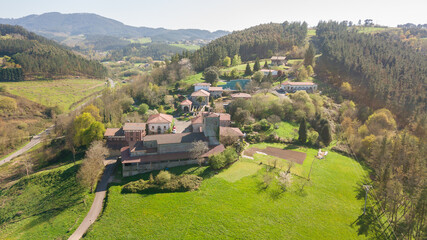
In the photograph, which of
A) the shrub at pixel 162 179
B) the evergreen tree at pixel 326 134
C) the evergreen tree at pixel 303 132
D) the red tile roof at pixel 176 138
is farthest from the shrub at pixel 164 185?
the evergreen tree at pixel 326 134

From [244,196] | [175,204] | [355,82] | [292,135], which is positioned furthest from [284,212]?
[355,82]

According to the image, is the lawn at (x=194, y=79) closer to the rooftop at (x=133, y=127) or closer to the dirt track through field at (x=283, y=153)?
the rooftop at (x=133, y=127)

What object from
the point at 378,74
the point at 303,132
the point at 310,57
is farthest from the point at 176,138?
the point at 310,57

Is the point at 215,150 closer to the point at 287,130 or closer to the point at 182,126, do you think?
the point at 182,126

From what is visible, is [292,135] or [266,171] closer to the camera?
[266,171]

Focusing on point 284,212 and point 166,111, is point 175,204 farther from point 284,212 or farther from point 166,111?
point 166,111

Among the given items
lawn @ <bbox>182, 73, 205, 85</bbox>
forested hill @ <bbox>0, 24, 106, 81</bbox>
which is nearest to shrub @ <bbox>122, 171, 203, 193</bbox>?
lawn @ <bbox>182, 73, 205, 85</bbox>
